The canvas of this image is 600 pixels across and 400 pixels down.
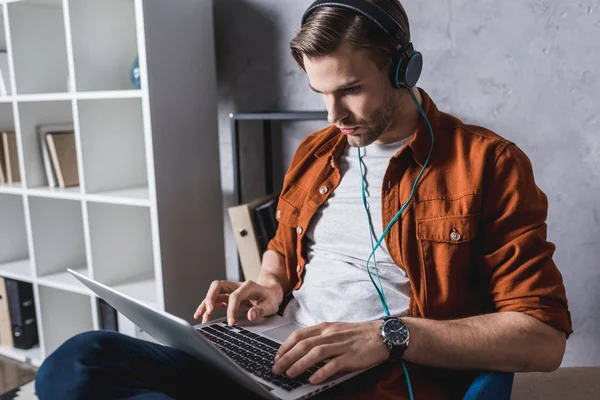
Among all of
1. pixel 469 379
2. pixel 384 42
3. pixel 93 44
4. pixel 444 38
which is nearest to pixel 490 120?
pixel 444 38

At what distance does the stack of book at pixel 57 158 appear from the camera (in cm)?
239

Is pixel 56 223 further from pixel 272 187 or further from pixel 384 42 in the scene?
pixel 384 42

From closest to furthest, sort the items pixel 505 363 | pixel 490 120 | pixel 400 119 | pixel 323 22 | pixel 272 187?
pixel 505 363, pixel 323 22, pixel 400 119, pixel 490 120, pixel 272 187

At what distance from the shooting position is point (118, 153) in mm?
2301

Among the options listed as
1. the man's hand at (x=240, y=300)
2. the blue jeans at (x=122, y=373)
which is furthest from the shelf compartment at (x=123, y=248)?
the blue jeans at (x=122, y=373)

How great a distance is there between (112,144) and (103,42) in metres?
0.39

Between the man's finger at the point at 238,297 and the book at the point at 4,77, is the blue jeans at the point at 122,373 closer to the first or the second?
the man's finger at the point at 238,297

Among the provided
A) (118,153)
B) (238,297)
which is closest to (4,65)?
(118,153)

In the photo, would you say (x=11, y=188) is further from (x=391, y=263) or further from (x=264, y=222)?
(x=391, y=263)

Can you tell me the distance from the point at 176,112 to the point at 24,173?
770 millimetres

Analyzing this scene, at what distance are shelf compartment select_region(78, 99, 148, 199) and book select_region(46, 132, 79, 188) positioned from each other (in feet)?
0.80

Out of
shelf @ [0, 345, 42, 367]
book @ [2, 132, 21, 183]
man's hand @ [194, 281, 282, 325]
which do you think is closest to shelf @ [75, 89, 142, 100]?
book @ [2, 132, 21, 183]

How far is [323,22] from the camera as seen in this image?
1194 mm

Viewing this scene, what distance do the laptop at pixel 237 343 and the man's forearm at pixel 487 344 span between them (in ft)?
0.49
